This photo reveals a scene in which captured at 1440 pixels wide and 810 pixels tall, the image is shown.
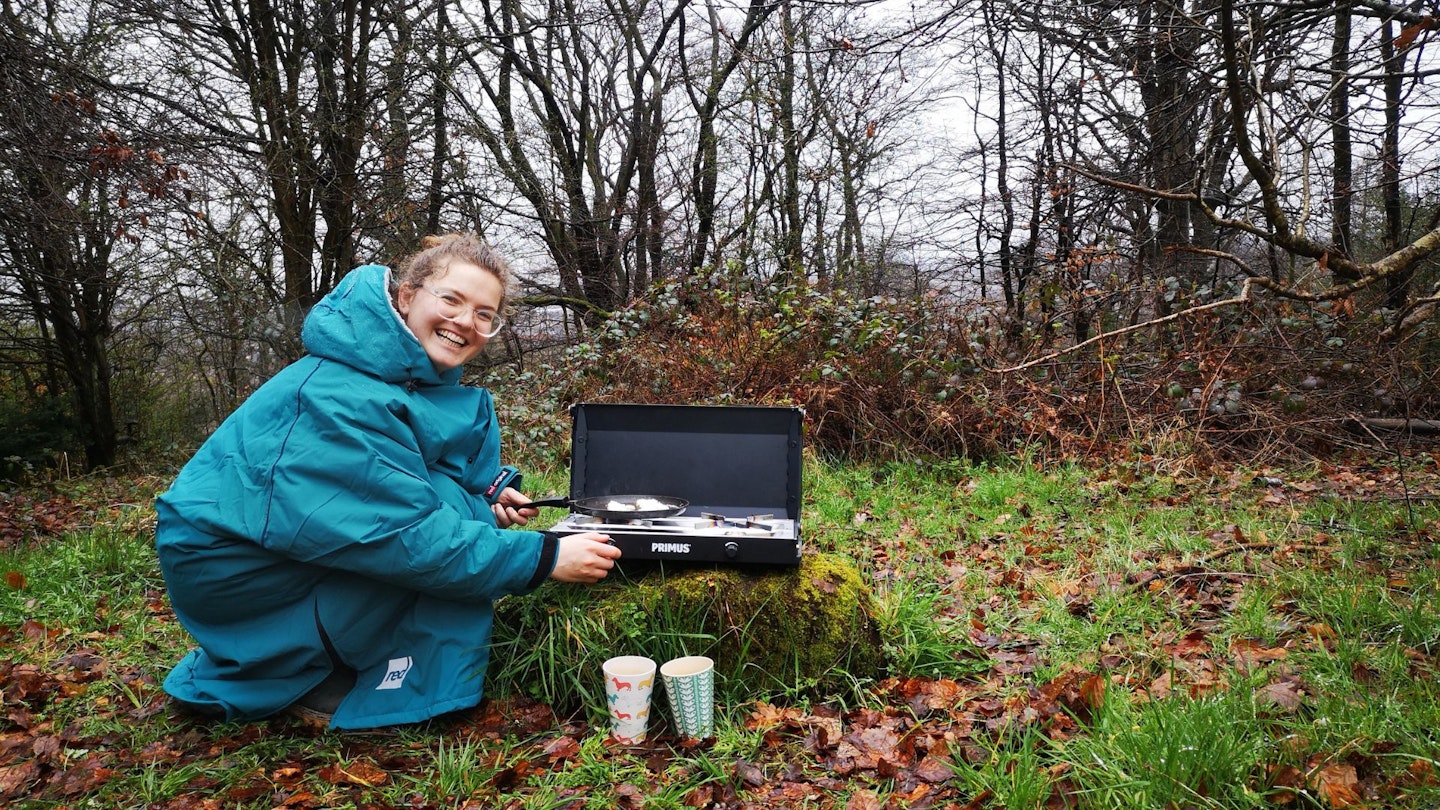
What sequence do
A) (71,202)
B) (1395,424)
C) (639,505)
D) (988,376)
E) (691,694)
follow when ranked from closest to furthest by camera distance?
(691,694) → (639,505) → (1395,424) → (71,202) → (988,376)

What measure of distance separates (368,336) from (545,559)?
868 mm

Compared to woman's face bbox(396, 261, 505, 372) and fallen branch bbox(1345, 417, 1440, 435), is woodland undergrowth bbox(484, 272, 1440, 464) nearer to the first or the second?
fallen branch bbox(1345, 417, 1440, 435)

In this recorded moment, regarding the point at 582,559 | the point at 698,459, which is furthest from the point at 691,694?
the point at 698,459

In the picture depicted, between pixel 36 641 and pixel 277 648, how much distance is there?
1841 mm

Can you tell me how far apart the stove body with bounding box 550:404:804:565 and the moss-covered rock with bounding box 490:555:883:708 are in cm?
21

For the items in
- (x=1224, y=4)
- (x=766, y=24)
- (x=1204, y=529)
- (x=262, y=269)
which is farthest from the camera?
(x=766, y=24)

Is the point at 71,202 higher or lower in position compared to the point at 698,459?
higher

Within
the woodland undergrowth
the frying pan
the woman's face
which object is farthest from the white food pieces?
the woodland undergrowth

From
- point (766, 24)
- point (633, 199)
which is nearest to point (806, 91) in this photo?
point (766, 24)

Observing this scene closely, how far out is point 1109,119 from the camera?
24.9 feet

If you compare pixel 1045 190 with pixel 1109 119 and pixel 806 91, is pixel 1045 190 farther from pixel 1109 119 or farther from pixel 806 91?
pixel 806 91

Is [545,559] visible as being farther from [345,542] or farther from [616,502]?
[345,542]

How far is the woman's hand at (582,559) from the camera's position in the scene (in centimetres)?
251

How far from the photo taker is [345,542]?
222 cm
